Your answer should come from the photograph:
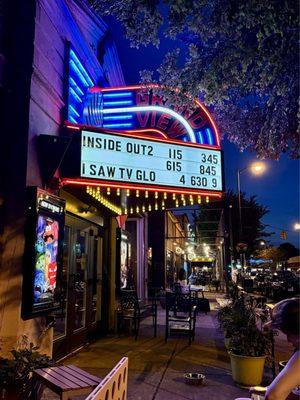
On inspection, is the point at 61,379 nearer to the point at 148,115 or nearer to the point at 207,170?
the point at 207,170

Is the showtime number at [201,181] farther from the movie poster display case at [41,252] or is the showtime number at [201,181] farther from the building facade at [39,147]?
the movie poster display case at [41,252]

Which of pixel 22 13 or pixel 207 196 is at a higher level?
pixel 22 13

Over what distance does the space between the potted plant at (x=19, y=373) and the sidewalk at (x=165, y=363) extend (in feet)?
4.59

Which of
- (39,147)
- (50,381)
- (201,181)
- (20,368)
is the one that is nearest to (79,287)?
(201,181)

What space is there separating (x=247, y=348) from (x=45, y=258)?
11.1ft

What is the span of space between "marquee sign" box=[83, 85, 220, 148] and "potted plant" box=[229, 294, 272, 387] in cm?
339

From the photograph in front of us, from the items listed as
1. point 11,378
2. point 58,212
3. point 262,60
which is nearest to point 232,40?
point 262,60

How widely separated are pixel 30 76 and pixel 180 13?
2292 millimetres

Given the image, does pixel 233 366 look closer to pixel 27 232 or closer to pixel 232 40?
pixel 27 232

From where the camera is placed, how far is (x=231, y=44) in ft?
20.5

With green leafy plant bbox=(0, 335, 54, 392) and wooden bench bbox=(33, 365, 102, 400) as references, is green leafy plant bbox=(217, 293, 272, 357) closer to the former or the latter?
wooden bench bbox=(33, 365, 102, 400)

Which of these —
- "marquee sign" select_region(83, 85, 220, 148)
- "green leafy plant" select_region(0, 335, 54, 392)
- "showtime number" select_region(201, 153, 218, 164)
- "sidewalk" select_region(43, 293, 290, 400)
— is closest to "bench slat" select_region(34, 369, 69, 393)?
"green leafy plant" select_region(0, 335, 54, 392)

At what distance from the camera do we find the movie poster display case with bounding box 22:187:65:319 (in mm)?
5371

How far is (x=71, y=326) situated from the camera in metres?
7.93
